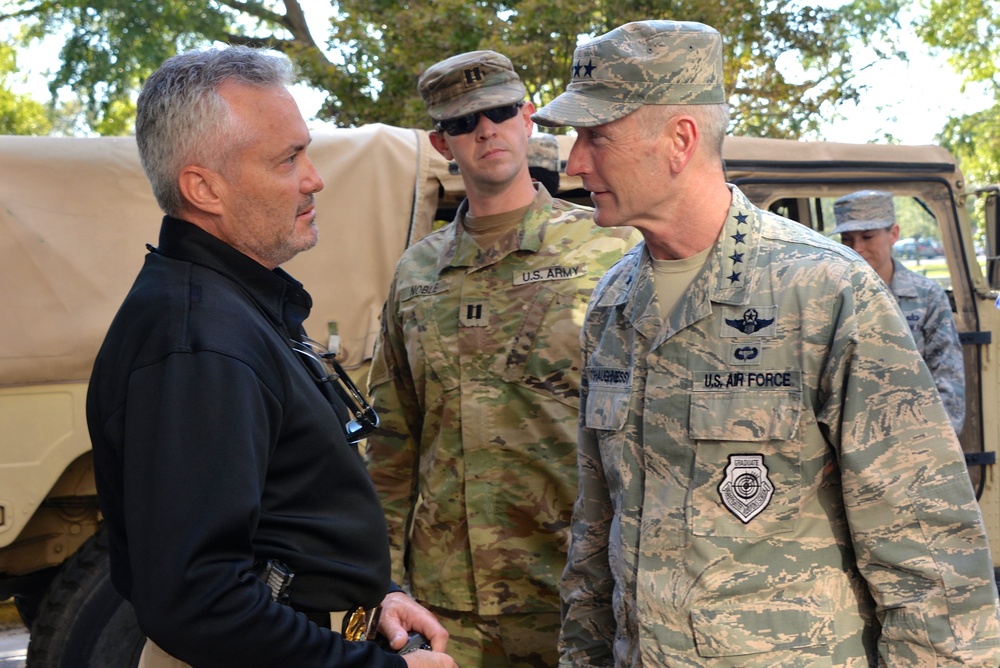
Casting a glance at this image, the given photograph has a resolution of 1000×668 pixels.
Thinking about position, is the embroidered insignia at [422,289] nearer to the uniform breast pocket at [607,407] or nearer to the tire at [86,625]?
the uniform breast pocket at [607,407]

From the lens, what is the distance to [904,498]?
5.72 ft

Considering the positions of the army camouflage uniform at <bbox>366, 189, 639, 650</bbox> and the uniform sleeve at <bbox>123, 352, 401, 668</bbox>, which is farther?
the army camouflage uniform at <bbox>366, 189, 639, 650</bbox>

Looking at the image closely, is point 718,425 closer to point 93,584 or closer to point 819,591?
point 819,591

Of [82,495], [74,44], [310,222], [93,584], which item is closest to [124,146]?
[82,495]

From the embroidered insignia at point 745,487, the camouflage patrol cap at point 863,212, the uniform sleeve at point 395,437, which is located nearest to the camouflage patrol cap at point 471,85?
the uniform sleeve at point 395,437

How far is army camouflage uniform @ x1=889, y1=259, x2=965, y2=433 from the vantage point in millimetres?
4473

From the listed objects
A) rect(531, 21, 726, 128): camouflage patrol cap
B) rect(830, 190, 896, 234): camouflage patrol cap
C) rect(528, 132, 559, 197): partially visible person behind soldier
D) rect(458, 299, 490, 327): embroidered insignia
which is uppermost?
rect(528, 132, 559, 197): partially visible person behind soldier

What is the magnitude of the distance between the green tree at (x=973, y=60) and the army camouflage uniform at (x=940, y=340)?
1164 centimetres

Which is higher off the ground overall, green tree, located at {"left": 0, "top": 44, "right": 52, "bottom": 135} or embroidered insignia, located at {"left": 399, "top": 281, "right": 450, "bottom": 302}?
green tree, located at {"left": 0, "top": 44, "right": 52, "bottom": 135}

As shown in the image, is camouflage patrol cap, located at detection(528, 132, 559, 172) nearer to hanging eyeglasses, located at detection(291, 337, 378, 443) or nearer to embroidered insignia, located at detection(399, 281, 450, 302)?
embroidered insignia, located at detection(399, 281, 450, 302)

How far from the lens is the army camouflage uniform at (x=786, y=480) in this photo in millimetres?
1743

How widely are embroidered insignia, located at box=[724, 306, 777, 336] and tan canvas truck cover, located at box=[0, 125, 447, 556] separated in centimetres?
230

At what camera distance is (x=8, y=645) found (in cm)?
550

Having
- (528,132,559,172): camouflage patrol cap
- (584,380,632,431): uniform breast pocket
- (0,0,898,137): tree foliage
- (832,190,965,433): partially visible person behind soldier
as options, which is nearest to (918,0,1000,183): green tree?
(0,0,898,137): tree foliage
